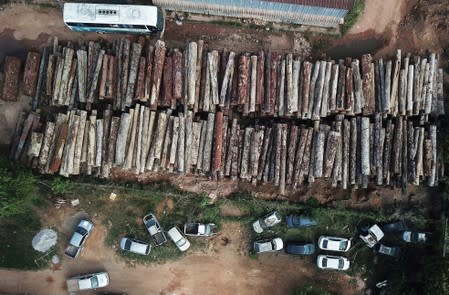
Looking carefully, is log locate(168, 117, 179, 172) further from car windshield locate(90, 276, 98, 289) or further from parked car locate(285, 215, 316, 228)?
car windshield locate(90, 276, 98, 289)

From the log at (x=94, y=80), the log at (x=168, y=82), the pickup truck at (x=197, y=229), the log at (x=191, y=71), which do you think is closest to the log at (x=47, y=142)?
the log at (x=94, y=80)

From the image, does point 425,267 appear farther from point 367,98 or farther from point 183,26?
point 183,26

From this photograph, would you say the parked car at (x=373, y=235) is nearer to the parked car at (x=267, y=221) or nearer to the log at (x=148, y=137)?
the parked car at (x=267, y=221)

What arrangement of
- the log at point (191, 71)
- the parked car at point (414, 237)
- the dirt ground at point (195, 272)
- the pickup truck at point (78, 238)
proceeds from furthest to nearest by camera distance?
1. the parked car at point (414, 237)
2. the dirt ground at point (195, 272)
3. the pickup truck at point (78, 238)
4. the log at point (191, 71)

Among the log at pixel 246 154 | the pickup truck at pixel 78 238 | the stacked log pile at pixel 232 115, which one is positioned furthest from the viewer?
the pickup truck at pixel 78 238

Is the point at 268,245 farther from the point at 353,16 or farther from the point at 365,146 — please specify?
the point at 353,16

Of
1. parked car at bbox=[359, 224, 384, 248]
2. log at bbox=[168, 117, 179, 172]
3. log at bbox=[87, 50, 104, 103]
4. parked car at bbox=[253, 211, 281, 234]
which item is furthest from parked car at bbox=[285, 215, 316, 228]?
log at bbox=[87, 50, 104, 103]
